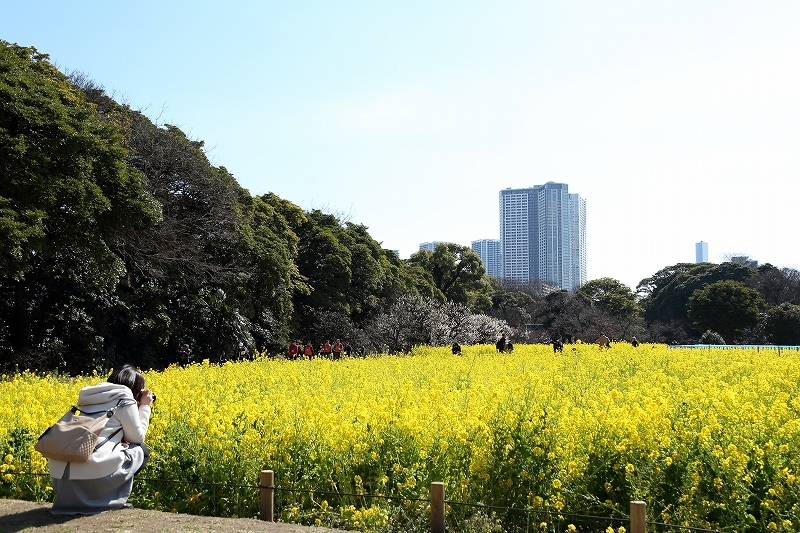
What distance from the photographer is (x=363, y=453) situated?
6242mm

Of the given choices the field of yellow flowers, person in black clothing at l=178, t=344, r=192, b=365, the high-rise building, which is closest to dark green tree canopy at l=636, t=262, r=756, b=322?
person in black clothing at l=178, t=344, r=192, b=365

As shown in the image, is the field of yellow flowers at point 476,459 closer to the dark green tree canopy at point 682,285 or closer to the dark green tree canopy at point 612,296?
the dark green tree canopy at point 612,296

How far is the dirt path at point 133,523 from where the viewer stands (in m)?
5.29

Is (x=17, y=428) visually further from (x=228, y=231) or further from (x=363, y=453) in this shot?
(x=228, y=231)

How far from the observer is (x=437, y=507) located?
17.1 ft

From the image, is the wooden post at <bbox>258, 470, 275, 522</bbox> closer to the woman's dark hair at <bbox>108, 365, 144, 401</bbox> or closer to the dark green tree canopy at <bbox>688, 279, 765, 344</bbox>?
the woman's dark hair at <bbox>108, 365, 144, 401</bbox>

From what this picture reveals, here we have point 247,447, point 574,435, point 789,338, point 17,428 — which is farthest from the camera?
point 789,338

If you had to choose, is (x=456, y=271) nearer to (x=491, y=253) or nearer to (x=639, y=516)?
(x=639, y=516)

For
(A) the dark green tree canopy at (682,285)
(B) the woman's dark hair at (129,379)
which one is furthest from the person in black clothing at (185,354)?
(A) the dark green tree canopy at (682,285)

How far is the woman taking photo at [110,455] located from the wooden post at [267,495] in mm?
923

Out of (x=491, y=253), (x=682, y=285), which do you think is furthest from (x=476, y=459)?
(x=491, y=253)

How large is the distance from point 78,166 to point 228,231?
30.4 feet

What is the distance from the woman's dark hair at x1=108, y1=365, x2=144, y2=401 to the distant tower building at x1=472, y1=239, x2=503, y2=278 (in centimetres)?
15101

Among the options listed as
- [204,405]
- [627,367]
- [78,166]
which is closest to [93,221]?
[78,166]
